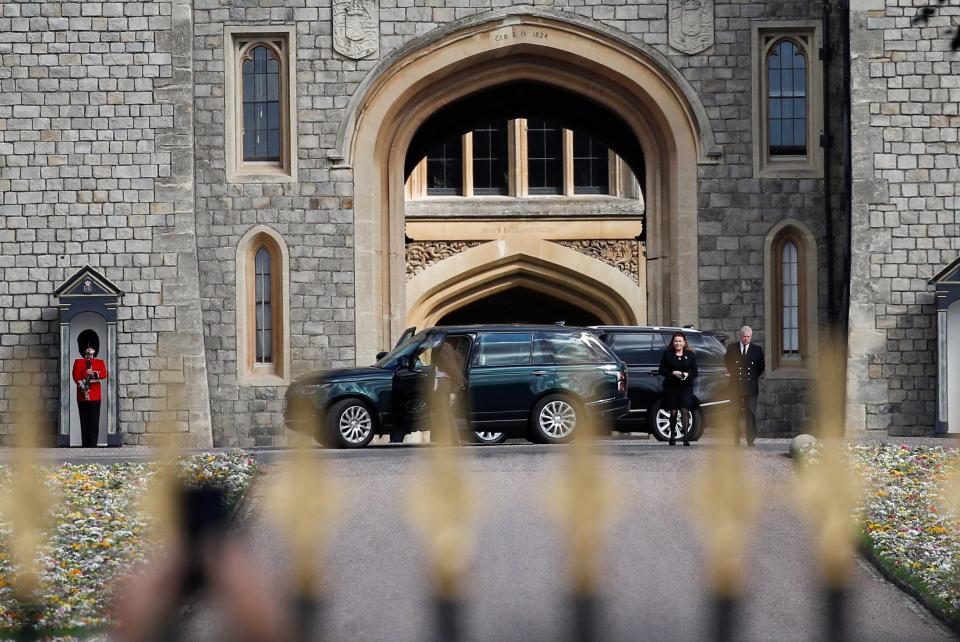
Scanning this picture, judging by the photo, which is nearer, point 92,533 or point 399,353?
point 92,533

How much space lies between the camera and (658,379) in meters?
19.8

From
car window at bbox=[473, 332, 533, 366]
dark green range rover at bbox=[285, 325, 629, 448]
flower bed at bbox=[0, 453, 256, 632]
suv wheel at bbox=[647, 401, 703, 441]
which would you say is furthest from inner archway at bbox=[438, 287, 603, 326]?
flower bed at bbox=[0, 453, 256, 632]

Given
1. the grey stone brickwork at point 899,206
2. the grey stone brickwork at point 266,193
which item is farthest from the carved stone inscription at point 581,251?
the grey stone brickwork at point 899,206

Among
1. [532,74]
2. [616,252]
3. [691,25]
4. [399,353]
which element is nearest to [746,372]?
[399,353]

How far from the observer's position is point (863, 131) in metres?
20.8

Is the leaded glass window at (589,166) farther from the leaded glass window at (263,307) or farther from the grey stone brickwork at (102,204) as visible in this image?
the grey stone brickwork at (102,204)

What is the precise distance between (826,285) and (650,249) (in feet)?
8.04

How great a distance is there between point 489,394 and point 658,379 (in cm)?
279

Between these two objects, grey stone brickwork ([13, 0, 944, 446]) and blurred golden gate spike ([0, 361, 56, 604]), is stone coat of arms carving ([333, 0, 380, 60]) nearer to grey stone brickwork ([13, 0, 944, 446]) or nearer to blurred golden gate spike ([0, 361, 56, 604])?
grey stone brickwork ([13, 0, 944, 446])

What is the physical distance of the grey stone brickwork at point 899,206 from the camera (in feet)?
67.8

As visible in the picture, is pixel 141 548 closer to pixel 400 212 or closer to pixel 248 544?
pixel 248 544

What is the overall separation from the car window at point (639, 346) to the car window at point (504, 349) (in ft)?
6.68

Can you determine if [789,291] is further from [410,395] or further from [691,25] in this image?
[410,395]

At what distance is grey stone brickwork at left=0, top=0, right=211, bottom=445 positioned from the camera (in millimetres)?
20844
